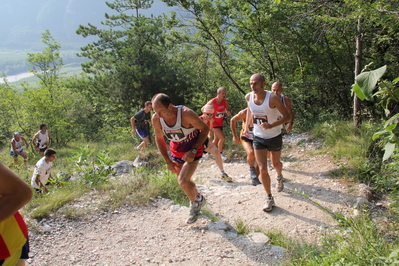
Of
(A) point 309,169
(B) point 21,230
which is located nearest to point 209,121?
(A) point 309,169

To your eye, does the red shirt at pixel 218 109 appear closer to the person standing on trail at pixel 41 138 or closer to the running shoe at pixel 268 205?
the running shoe at pixel 268 205

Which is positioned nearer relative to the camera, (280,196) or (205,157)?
(280,196)

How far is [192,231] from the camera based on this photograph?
3838 millimetres

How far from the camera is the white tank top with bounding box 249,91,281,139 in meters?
4.43

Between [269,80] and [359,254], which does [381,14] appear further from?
[269,80]

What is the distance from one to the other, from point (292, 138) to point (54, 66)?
17.0 metres

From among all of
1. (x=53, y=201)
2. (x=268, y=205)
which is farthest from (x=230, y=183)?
(x=53, y=201)

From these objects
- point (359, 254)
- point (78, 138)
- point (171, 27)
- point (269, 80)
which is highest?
point (171, 27)

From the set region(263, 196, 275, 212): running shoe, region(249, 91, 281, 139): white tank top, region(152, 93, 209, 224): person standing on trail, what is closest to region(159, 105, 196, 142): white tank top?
region(152, 93, 209, 224): person standing on trail

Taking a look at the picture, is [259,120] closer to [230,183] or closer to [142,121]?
[230,183]

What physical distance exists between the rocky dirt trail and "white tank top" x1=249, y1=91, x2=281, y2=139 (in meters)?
1.22

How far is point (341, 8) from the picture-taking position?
6605 millimetres

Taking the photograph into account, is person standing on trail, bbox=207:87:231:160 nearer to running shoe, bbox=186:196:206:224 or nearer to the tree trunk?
the tree trunk

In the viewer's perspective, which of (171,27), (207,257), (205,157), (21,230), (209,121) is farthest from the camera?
(171,27)
